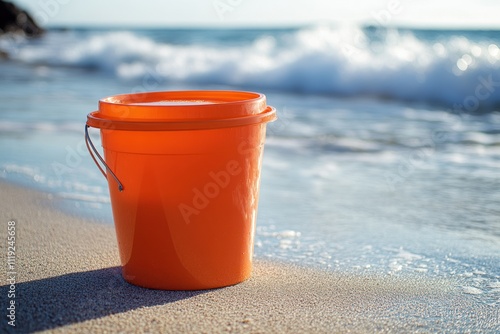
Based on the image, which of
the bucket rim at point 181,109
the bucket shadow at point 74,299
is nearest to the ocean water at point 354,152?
the bucket shadow at point 74,299

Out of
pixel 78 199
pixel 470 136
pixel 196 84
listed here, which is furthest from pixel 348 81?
pixel 78 199

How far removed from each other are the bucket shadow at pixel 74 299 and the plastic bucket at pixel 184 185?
69 millimetres

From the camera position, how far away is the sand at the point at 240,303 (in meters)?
1.96

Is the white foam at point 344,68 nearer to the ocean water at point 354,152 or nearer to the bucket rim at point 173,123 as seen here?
the ocean water at point 354,152

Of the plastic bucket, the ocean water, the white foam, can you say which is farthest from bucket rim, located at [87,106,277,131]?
the white foam

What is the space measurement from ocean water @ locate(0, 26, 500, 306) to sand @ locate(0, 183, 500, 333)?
0.17 m

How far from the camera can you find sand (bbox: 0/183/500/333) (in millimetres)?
1958

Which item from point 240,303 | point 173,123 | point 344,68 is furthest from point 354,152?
point 344,68

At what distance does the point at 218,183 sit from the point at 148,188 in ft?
0.77

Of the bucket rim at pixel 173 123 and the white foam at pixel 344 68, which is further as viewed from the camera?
the white foam at pixel 344 68

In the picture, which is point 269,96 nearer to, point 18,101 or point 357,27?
point 18,101

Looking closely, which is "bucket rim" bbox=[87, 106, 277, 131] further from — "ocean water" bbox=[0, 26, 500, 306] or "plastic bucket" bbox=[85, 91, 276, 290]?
"ocean water" bbox=[0, 26, 500, 306]

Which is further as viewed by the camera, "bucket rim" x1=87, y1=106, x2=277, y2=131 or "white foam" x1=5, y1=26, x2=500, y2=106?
"white foam" x1=5, y1=26, x2=500, y2=106

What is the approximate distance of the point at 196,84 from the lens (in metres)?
11.3
